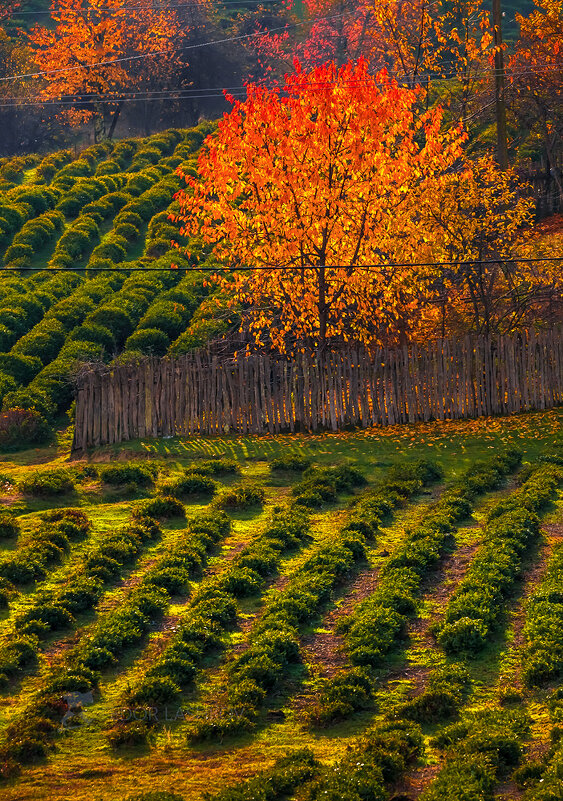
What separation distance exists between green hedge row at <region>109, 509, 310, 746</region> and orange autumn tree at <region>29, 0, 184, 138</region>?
153 ft

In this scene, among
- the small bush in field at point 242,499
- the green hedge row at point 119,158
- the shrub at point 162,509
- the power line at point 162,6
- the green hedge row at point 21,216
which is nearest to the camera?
the shrub at point 162,509

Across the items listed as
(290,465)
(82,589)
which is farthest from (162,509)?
(82,589)

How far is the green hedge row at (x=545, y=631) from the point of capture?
11094mm

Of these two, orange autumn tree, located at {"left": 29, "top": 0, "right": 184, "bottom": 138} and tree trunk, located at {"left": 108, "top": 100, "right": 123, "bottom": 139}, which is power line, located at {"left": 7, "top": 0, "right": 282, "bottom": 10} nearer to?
orange autumn tree, located at {"left": 29, "top": 0, "right": 184, "bottom": 138}

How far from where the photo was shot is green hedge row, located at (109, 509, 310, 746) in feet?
36.7

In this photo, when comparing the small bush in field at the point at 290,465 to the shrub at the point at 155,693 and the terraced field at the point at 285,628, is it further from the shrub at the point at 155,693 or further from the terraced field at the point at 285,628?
the shrub at the point at 155,693

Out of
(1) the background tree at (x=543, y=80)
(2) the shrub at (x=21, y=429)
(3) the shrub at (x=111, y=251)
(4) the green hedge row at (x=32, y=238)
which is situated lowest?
(2) the shrub at (x=21, y=429)

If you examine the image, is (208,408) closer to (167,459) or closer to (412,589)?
(167,459)

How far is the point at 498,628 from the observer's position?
1262 centimetres

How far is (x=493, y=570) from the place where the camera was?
14.1 meters

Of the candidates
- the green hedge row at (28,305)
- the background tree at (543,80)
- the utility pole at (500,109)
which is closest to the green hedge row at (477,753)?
the green hedge row at (28,305)

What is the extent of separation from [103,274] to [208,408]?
14.5m

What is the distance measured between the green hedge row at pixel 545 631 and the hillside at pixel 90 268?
8.89 meters

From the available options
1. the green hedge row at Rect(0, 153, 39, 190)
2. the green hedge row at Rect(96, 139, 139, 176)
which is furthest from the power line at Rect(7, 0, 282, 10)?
the green hedge row at Rect(0, 153, 39, 190)
